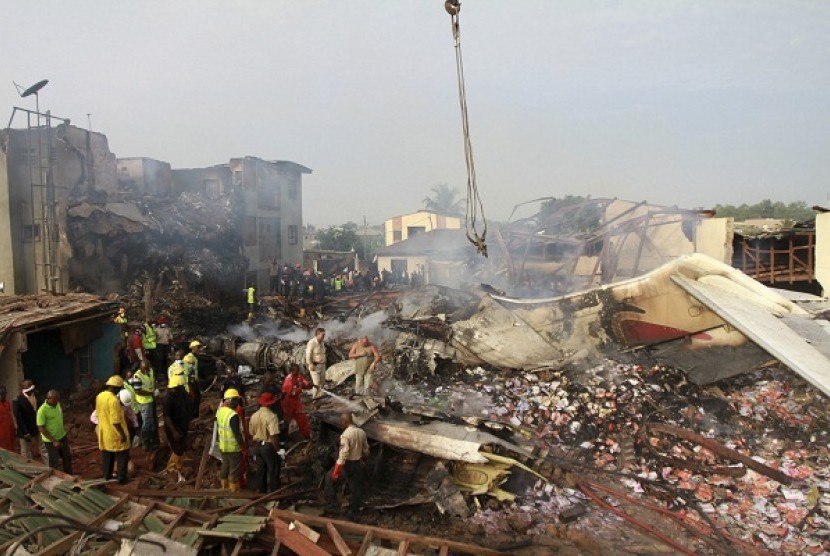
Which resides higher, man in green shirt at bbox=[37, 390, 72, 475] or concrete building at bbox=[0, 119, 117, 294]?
concrete building at bbox=[0, 119, 117, 294]

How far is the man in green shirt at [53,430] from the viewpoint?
20.0ft

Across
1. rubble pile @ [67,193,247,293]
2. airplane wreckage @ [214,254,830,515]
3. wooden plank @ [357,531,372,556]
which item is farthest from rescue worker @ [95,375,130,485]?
rubble pile @ [67,193,247,293]

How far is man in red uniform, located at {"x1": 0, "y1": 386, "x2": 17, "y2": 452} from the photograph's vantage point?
6.31 m

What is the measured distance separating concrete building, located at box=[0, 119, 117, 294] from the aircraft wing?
17329mm

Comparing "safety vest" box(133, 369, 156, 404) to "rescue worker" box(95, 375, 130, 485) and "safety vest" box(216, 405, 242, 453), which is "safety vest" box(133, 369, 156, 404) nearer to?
"rescue worker" box(95, 375, 130, 485)

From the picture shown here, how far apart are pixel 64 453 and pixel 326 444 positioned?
9.83 feet

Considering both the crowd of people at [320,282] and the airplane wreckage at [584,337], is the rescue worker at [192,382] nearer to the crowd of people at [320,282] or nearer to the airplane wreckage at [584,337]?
the airplane wreckage at [584,337]

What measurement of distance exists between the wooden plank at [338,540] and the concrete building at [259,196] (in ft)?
65.2

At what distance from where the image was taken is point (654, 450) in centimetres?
661

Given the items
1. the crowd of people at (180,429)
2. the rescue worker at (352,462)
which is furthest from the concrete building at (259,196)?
the rescue worker at (352,462)

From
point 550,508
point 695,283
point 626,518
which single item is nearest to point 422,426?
point 550,508

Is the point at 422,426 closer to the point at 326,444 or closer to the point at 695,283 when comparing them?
the point at 326,444

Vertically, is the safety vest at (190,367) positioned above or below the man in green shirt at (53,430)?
above

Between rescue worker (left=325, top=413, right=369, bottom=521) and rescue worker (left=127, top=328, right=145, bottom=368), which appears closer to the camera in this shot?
rescue worker (left=325, top=413, right=369, bottom=521)
